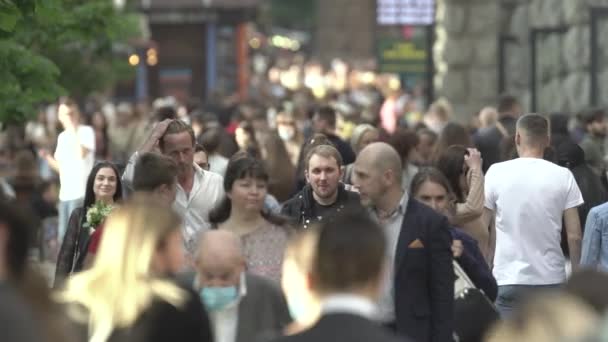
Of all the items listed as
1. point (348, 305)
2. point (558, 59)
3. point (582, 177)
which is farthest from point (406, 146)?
point (558, 59)

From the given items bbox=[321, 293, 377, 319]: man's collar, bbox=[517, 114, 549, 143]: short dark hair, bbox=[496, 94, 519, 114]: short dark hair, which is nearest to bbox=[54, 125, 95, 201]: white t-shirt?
bbox=[496, 94, 519, 114]: short dark hair

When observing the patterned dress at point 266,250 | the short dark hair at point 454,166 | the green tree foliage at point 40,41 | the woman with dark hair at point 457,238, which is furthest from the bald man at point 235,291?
the green tree foliage at point 40,41

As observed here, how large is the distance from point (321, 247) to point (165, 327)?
34.6 inches

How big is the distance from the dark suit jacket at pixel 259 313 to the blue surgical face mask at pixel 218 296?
0.17ft

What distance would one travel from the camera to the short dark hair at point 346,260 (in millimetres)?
6137

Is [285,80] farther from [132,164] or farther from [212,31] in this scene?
[132,164]

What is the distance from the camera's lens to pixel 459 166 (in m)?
Result: 12.8

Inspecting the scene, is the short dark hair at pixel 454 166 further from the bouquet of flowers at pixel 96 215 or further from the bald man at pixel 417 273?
the bald man at pixel 417 273

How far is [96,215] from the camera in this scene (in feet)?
37.4

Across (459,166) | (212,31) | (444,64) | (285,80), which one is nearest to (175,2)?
(212,31)

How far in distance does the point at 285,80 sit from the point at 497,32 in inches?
687

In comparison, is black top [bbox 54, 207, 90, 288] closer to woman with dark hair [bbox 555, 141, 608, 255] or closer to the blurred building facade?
woman with dark hair [bbox 555, 141, 608, 255]

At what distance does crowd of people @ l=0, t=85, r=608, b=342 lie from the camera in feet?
20.1

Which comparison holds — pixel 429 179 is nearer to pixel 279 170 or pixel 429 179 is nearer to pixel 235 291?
pixel 235 291
